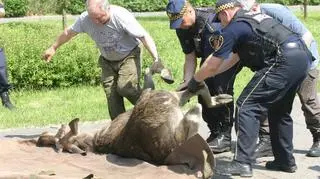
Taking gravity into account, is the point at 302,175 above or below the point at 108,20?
below

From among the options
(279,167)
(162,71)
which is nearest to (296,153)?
(279,167)

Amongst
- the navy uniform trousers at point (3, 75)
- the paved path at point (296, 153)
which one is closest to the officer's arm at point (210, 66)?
the paved path at point (296, 153)

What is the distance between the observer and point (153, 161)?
612cm

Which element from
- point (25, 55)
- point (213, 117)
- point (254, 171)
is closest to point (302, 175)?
point (254, 171)

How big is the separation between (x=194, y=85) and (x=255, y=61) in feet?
2.04

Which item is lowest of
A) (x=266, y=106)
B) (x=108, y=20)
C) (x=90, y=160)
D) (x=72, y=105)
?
(x=72, y=105)

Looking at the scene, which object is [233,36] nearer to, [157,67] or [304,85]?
[157,67]

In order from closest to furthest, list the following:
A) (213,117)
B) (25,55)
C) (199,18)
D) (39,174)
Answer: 1. (39,174)
2. (199,18)
3. (213,117)
4. (25,55)

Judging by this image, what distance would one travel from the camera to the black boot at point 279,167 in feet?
21.4

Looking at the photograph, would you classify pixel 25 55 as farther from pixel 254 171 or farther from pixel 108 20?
pixel 254 171

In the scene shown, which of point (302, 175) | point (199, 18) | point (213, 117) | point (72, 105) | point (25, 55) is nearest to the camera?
point (302, 175)

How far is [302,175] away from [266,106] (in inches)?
35.2

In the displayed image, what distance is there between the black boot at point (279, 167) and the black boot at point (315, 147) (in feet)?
1.91

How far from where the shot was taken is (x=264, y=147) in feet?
23.4
